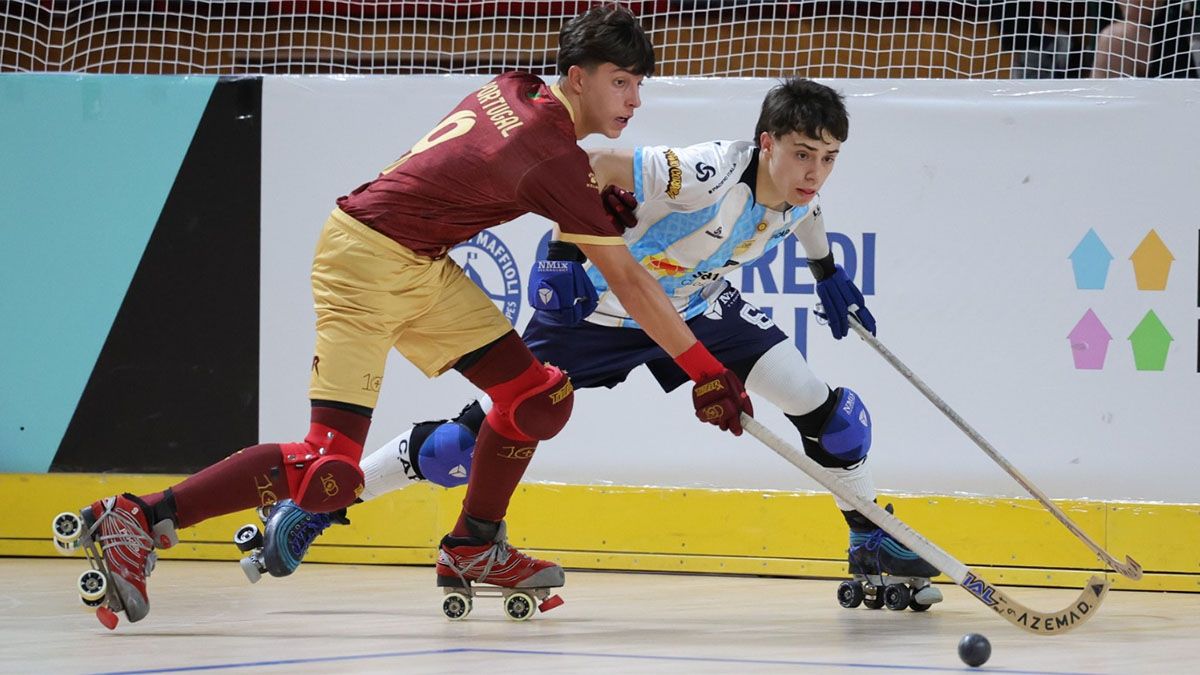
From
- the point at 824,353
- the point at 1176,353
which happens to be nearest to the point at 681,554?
the point at 824,353

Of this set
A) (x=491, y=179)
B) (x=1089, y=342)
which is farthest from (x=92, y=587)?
(x=1089, y=342)

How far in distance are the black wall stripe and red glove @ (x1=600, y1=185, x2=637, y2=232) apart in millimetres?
1858

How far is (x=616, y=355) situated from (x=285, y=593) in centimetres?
117

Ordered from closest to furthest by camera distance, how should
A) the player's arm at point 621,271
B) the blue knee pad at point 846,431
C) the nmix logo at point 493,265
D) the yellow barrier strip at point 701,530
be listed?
the player's arm at point 621,271, the blue knee pad at point 846,431, the yellow barrier strip at point 701,530, the nmix logo at point 493,265

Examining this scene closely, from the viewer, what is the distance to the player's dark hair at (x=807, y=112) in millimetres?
3949

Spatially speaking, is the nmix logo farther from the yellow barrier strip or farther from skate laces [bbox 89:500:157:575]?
skate laces [bbox 89:500:157:575]

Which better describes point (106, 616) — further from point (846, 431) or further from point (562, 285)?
point (846, 431)

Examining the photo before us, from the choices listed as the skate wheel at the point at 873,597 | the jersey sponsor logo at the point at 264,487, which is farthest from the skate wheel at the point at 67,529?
the skate wheel at the point at 873,597

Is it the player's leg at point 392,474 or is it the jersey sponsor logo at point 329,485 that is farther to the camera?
the player's leg at point 392,474

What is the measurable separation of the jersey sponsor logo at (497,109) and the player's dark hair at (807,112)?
2.55ft

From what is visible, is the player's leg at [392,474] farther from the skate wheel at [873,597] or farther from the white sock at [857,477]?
the skate wheel at [873,597]

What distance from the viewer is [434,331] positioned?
3.74 m

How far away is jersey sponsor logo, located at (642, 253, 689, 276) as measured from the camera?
163 inches

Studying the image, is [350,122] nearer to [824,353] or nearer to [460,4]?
[460,4]
